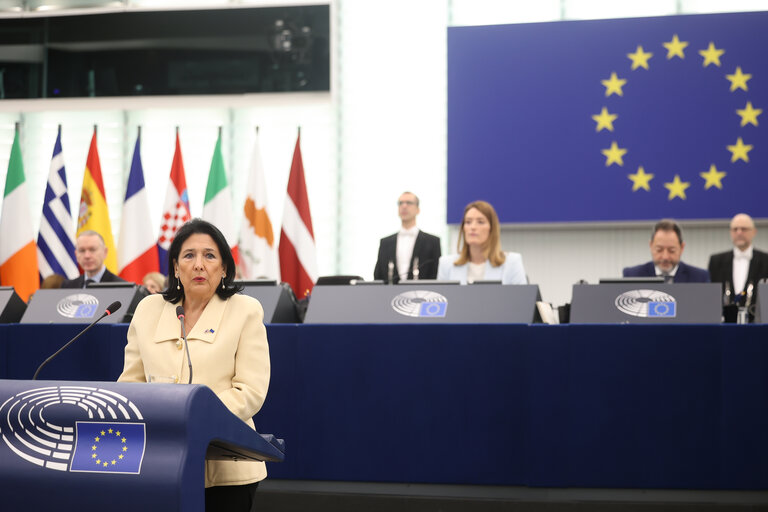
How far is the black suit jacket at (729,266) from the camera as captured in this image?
6324mm

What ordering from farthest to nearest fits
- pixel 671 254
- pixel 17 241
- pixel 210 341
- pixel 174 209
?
1. pixel 174 209
2. pixel 17 241
3. pixel 671 254
4. pixel 210 341

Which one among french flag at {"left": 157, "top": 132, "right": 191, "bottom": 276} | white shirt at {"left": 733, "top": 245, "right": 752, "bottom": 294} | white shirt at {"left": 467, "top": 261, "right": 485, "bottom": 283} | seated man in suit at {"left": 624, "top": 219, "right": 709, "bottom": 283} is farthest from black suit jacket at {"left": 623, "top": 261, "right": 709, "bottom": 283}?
french flag at {"left": 157, "top": 132, "right": 191, "bottom": 276}

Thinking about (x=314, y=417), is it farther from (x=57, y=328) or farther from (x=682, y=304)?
(x=682, y=304)

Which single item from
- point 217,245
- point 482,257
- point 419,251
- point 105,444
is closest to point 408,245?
point 419,251

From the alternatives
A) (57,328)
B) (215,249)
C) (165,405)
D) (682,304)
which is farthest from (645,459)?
(57,328)

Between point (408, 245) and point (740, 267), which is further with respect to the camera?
point (408, 245)

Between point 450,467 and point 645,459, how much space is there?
0.81 m

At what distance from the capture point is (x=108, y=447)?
1858 millimetres

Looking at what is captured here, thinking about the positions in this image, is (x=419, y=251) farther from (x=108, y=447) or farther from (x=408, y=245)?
(x=108, y=447)

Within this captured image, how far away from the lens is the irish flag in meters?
8.02

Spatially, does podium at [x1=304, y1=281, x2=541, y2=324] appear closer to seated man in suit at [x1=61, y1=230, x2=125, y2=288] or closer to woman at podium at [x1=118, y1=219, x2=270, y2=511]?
woman at podium at [x1=118, y1=219, x2=270, y2=511]

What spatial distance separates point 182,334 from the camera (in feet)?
7.61

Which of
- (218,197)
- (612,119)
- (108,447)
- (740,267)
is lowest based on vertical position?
(108,447)

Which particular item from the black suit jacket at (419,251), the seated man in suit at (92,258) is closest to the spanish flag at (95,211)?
the seated man in suit at (92,258)
